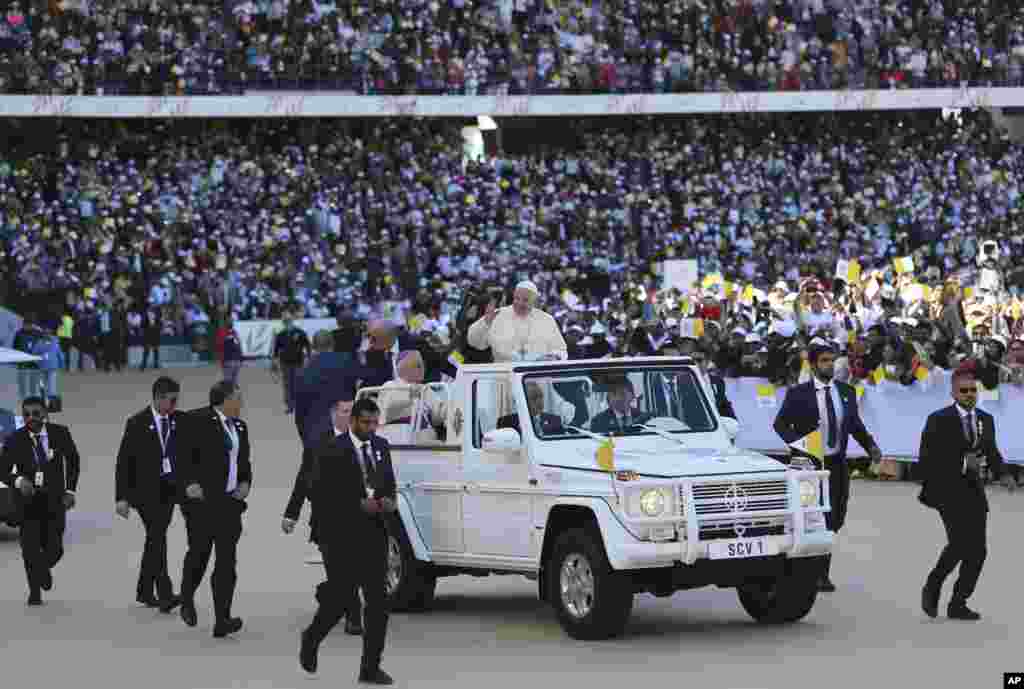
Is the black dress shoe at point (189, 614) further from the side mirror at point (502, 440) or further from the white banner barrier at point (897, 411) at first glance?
the white banner barrier at point (897, 411)

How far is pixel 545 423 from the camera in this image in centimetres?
1473

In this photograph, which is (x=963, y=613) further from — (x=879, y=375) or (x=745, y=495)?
(x=879, y=375)

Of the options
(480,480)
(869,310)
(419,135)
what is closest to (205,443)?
(480,480)

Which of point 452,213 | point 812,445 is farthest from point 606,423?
point 452,213

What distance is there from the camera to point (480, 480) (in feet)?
48.7

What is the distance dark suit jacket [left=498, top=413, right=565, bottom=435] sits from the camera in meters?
14.7

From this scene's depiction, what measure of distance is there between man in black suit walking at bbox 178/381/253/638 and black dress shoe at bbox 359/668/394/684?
223 cm

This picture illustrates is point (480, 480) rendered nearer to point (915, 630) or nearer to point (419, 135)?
point (915, 630)

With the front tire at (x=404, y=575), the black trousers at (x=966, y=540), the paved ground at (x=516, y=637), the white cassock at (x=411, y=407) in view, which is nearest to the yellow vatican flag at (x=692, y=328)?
the paved ground at (x=516, y=637)

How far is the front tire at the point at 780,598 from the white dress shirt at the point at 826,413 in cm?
179

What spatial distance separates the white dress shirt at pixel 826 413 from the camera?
1623cm

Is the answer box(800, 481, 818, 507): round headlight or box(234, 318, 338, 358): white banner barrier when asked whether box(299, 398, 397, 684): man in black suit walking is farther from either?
box(234, 318, 338, 358): white banner barrier

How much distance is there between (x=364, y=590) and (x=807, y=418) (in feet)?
16.9

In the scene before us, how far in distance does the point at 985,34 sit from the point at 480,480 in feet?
168
